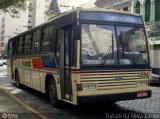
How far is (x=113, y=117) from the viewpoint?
10391 mm

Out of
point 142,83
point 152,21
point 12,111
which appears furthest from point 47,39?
point 152,21

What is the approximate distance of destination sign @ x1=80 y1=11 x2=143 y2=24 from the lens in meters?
10.5

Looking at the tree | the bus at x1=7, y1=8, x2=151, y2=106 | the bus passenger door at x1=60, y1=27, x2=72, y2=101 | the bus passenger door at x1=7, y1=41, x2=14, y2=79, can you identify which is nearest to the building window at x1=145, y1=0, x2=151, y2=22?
the bus passenger door at x1=7, y1=41, x2=14, y2=79

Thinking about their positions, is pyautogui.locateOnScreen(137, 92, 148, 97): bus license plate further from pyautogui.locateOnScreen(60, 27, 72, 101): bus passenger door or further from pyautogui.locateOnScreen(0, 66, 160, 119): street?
pyautogui.locateOnScreen(60, 27, 72, 101): bus passenger door

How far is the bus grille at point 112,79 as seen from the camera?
10070 mm

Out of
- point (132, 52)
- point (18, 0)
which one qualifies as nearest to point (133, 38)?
point (132, 52)

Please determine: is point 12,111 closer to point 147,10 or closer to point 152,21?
point 152,21

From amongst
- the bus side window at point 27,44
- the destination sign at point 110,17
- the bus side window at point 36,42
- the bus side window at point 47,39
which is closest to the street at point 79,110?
the bus side window at point 47,39

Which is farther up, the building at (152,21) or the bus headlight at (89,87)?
the building at (152,21)

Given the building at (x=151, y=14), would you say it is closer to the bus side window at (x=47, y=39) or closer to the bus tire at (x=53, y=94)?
the bus side window at (x=47, y=39)

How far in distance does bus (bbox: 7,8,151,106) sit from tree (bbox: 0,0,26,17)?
6.77 m

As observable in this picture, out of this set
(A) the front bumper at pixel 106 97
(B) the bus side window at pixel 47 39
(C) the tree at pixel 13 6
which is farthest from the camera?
(C) the tree at pixel 13 6

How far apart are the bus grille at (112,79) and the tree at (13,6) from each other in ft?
30.8

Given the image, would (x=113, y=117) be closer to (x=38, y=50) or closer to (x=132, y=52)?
(x=132, y=52)
